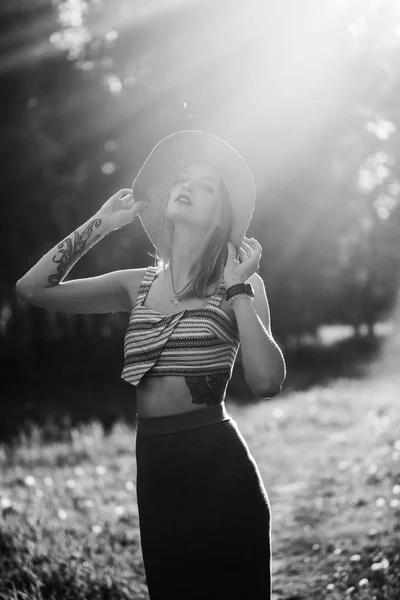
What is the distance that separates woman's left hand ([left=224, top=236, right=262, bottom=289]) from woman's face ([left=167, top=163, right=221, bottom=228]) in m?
0.17

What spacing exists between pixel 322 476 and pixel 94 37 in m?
6.98

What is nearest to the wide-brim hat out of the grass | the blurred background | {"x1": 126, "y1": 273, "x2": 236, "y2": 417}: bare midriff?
{"x1": 126, "y1": 273, "x2": 236, "y2": 417}: bare midriff

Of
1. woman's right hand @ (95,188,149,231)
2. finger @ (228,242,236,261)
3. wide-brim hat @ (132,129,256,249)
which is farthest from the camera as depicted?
woman's right hand @ (95,188,149,231)

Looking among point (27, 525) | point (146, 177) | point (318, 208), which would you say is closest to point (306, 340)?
point (318, 208)

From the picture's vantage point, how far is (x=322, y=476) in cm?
939

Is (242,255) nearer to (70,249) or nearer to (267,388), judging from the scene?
(267,388)

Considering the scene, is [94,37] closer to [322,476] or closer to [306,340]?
[322,476]

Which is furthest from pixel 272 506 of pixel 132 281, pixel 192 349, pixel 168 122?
pixel 168 122

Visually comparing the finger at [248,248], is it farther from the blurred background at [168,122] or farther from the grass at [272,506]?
the grass at [272,506]

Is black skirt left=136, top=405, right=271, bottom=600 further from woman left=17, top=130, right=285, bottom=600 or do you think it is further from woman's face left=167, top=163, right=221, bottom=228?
woman's face left=167, top=163, right=221, bottom=228

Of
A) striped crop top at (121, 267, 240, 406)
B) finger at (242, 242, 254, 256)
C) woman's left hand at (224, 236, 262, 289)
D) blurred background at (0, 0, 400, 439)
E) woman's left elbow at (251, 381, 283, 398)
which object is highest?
Answer: blurred background at (0, 0, 400, 439)

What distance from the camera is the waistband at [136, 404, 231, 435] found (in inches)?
122

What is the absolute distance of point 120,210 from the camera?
358 centimetres

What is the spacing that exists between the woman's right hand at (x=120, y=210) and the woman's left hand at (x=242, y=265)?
1.55 feet
